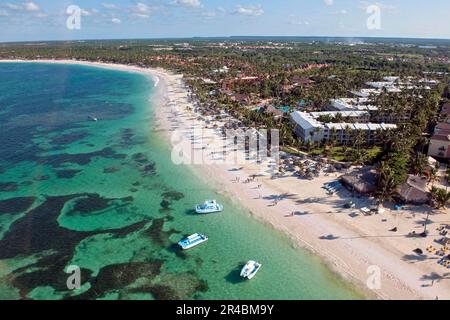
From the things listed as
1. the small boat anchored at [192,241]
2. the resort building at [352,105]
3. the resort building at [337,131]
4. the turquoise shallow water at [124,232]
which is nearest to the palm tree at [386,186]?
the turquoise shallow water at [124,232]

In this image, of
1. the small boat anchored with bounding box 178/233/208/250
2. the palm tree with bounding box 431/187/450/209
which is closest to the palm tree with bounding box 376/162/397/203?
the palm tree with bounding box 431/187/450/209

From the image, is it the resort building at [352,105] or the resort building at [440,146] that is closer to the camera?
the resort building at [440,146]

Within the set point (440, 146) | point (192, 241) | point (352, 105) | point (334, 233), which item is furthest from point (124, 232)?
point (352, 105)

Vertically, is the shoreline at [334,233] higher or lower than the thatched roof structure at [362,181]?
lower

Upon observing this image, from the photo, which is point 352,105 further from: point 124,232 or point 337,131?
point 124,232

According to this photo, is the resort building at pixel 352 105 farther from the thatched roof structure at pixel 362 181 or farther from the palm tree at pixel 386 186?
the palm tree at pixel 386 186
